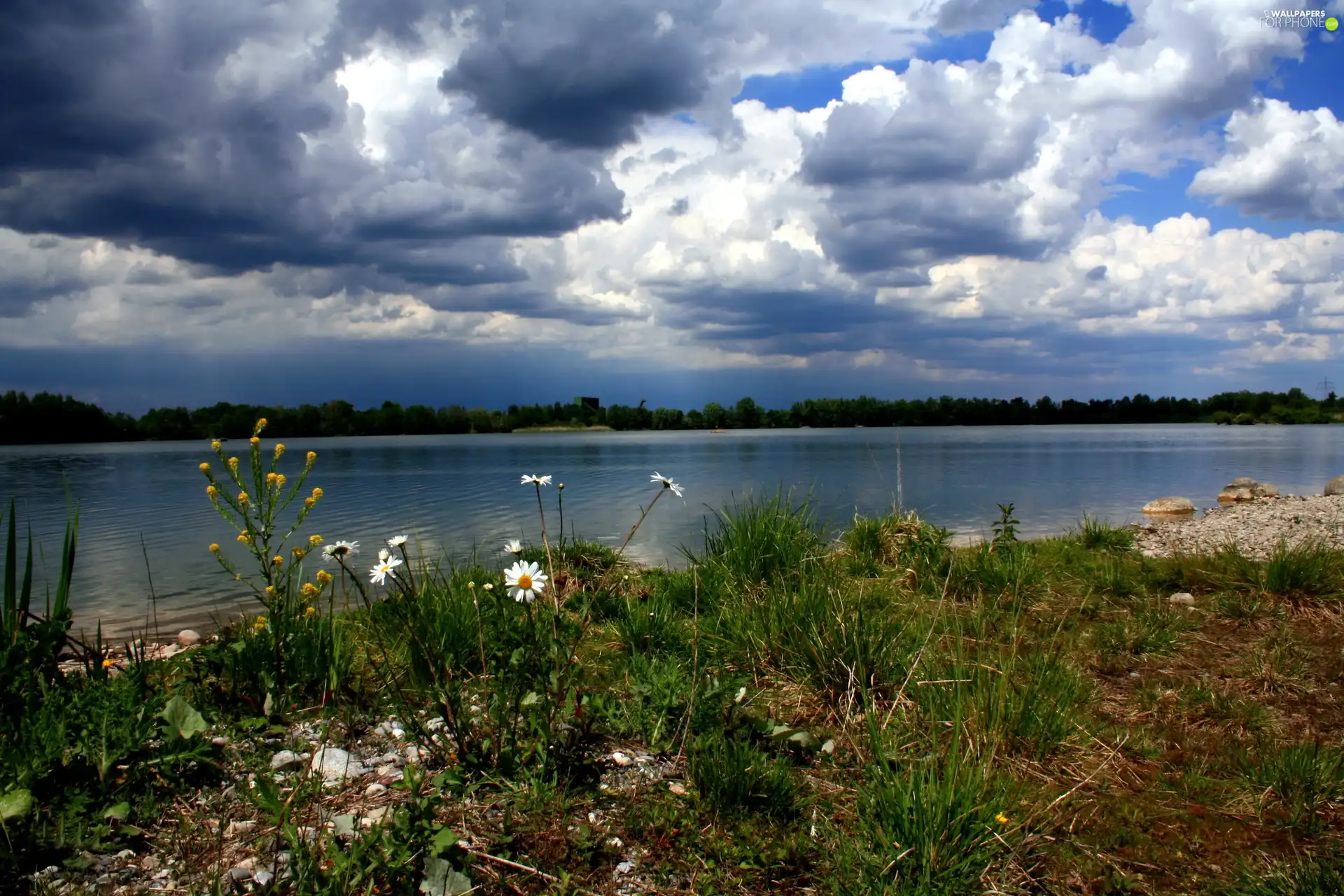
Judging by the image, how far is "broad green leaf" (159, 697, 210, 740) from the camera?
118 inches

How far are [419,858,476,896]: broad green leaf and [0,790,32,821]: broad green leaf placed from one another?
138cm

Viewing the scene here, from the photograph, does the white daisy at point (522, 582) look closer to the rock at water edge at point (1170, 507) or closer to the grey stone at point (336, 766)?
the grey stone at point (336, 766)

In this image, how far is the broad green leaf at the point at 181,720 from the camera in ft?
9.87

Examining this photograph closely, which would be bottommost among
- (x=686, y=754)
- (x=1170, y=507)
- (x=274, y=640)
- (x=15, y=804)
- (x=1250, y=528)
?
(x=1170, y=507)

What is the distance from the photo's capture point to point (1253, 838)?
293 centimetres

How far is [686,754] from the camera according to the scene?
3307mm

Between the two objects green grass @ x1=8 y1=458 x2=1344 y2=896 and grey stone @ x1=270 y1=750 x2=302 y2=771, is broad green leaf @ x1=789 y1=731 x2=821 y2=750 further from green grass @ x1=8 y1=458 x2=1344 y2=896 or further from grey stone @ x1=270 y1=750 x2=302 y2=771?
grey stone @ x1=270 y1=750 x2=302 y2=771

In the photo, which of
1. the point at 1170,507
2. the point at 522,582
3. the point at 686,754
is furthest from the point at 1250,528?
the point at 522,582

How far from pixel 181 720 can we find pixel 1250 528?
61.1ft

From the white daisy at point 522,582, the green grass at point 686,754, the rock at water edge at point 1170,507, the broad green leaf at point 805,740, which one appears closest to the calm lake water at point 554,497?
the rock at water edge at point 1170,507

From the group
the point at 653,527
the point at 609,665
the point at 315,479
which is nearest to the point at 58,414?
the point at 315,479

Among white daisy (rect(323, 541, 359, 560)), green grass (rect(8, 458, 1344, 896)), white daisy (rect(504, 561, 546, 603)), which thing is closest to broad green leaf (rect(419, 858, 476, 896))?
green grass (rect(8, 458, 1344, 896))

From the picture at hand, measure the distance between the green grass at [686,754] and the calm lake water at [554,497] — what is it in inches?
53.8

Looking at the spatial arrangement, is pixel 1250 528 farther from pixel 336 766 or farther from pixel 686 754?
pixel 336 766
